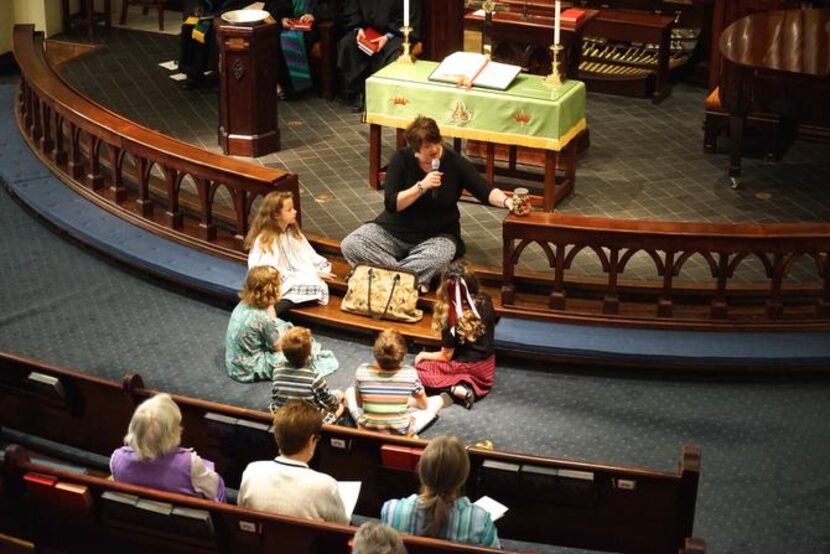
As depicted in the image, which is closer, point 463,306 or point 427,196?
point 463,306

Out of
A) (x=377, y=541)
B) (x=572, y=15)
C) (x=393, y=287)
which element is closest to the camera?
(x=377, y=541)

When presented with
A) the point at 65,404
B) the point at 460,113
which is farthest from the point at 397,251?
the point at 65,404

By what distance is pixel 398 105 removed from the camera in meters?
9.74

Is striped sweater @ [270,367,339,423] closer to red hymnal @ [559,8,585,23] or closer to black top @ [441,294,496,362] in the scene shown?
black top @ [441,294,496,362]

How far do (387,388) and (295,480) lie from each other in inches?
56.1

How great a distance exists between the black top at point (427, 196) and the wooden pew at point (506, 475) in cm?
229

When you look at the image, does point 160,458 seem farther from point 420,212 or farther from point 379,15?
point 379,15

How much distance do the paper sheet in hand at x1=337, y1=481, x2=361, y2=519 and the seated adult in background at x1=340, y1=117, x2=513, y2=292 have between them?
2.28 metres

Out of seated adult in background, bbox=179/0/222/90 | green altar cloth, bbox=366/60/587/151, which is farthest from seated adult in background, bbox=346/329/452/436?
seated adult in background, bbox=179/0/222/90

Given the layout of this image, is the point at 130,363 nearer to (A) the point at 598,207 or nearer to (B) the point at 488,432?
(B) the point at 488,432

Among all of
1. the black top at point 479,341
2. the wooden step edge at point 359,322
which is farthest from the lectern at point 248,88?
the black top at point 479,341

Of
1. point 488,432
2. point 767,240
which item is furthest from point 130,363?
point 767,240

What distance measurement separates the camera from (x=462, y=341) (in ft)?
25.3

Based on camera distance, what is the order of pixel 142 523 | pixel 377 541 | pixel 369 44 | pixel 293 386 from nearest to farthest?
pixel 377 541, pixel 142 523, pixel 293 386, pixel 369 44
